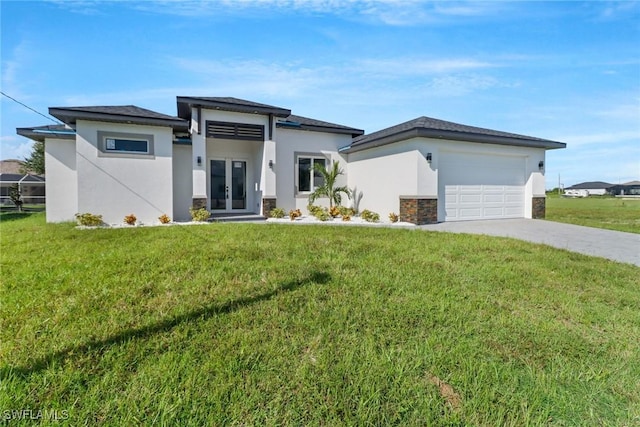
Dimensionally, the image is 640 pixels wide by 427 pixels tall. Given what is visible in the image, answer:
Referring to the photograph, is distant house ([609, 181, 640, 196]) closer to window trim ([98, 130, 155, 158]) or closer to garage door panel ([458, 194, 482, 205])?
garage door panel ([458, 194, 482, 205])

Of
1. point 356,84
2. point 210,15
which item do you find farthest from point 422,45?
point 210,15

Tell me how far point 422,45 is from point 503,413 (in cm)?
1026

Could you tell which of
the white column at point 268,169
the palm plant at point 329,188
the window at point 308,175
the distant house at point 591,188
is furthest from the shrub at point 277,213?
the distant house at point 591,188

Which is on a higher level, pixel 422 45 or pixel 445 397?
pixel 422 45

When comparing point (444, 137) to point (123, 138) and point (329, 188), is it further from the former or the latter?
point (123, 138)

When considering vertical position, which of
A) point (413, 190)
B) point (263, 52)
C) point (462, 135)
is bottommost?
point (413, 190)

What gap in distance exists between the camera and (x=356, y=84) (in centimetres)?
1276

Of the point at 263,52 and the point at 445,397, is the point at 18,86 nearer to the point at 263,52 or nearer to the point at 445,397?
the point at 263,52

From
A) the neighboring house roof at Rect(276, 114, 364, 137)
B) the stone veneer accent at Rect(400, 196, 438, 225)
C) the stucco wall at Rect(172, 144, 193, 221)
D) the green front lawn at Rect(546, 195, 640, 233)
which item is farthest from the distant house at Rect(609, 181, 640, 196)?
the stucco wall at Rect(172, 144, 193, 221)

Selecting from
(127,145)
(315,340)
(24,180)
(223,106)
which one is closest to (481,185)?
(223,106)

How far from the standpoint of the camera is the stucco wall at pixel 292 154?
13727mm

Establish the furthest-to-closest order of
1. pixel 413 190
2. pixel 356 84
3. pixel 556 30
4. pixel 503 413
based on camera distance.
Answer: pixel 356 84 < pixel 413 190 < pixel 556 30 < pixel 503 413

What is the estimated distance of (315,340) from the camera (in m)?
2.99

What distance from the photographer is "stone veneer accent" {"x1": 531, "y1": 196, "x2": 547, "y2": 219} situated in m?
13.5
